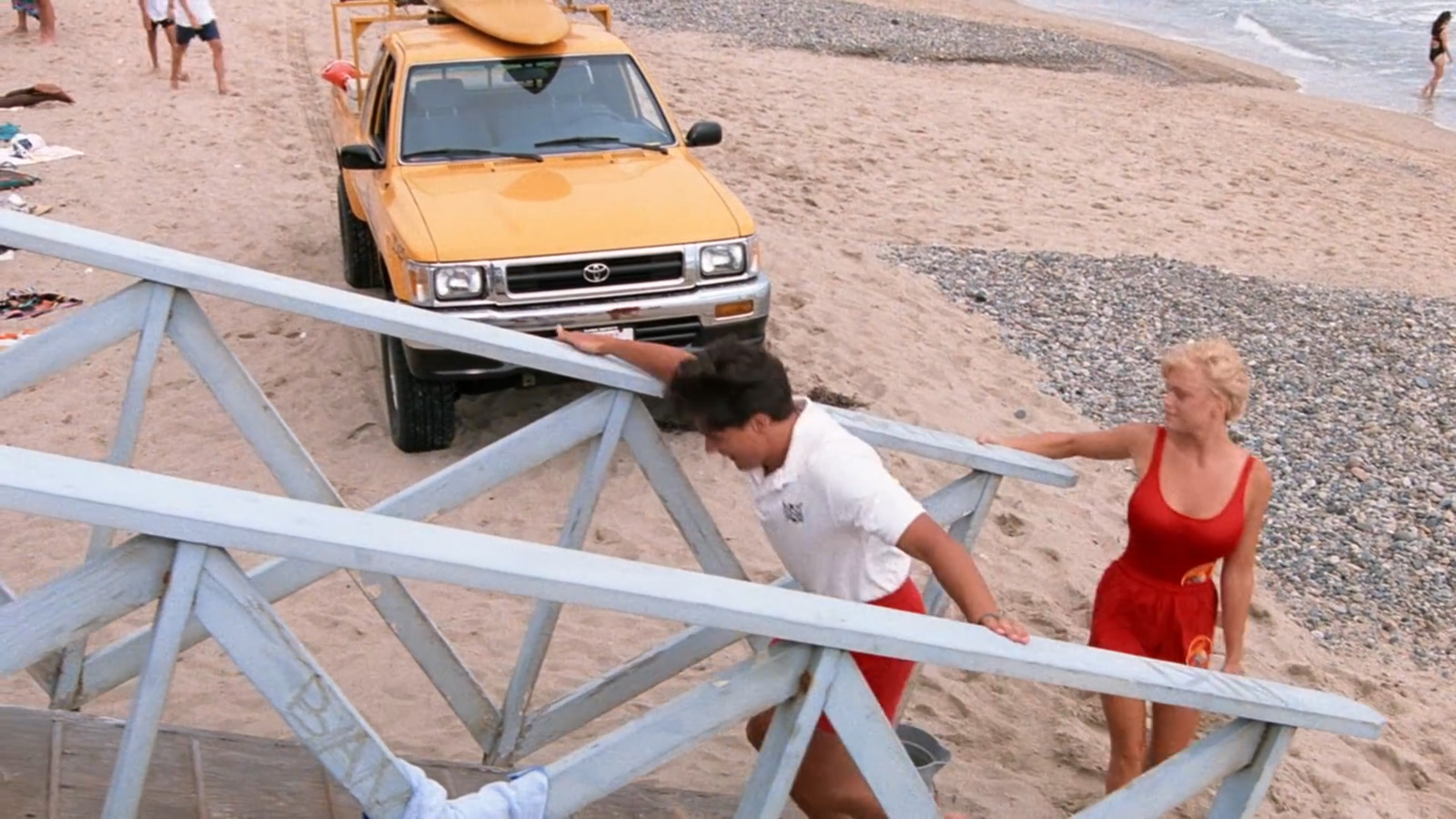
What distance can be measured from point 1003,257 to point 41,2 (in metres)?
12.2

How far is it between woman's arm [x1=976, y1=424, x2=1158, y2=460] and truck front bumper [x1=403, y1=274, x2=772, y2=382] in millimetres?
2622

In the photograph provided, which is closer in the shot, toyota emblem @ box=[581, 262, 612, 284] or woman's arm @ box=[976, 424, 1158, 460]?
woman's arm @ box=[976, 424, 1158, 460]

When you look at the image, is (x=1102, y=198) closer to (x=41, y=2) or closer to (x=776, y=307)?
(x=776, y=307)

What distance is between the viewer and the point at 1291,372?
27.5 feet

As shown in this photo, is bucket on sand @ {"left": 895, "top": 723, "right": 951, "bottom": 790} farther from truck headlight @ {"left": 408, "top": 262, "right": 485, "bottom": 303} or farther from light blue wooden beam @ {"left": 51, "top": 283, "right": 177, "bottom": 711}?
truck headlight @ {"left": 408, "top": 262, "right": 485, "bottom": 303}

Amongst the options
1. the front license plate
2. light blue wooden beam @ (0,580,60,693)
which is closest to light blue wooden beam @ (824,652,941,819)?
light blue wooden beam @ (0,580,60,693)

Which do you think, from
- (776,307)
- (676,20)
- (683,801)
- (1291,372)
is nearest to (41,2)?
(676,20)

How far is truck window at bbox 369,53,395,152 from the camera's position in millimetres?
7534

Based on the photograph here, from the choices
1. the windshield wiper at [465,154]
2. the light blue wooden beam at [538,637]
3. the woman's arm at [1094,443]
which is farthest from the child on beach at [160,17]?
the woman's arm at [1094,443]

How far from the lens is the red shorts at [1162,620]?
12.6 feet

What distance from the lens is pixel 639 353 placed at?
3518 millimetres

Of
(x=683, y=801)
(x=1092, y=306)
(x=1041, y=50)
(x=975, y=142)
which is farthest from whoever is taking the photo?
(x=1041, y=50)

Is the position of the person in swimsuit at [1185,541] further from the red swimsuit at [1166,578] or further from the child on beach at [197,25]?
the child on beach at [197,25]

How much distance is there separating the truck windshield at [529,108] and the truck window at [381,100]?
21 centimetres
